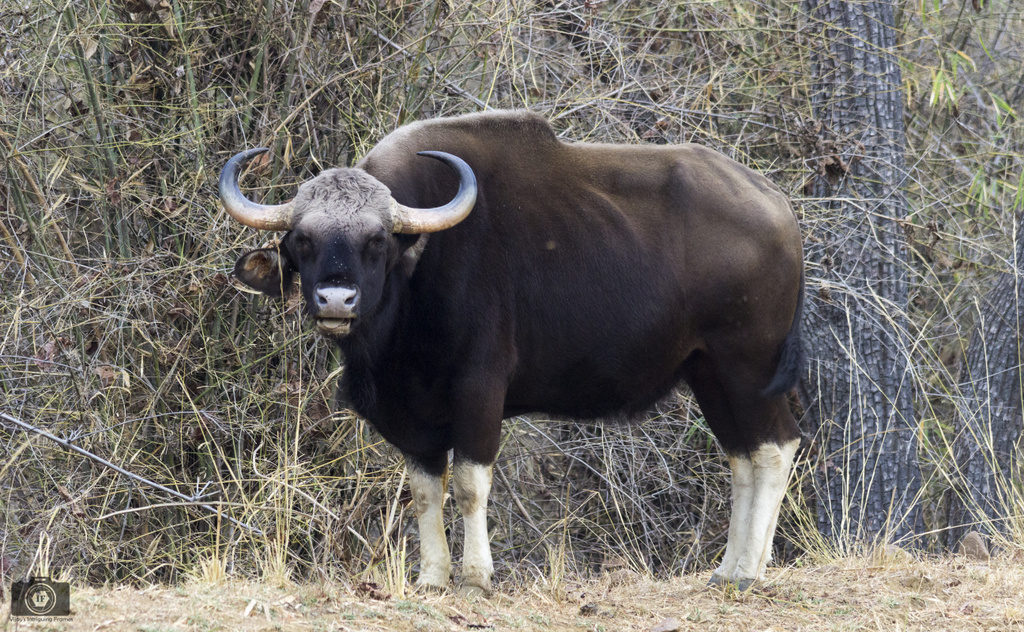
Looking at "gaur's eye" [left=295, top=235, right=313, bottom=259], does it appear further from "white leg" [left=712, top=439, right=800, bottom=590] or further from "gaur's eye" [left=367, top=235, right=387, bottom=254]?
"white leg" [left=712, top=439, right=800, bottom=590]

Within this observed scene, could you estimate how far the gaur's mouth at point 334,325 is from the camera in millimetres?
4875

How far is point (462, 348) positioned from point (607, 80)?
3867mm

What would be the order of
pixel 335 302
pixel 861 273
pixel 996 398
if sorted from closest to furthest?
pixel 335 302 < pixel 861 273 < pixel 996 398

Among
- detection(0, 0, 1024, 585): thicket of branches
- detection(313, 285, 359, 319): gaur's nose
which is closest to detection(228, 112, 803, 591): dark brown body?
detection(313, 285, 359, 319): gaur's nose

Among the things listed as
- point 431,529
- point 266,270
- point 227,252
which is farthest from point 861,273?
point 266,270

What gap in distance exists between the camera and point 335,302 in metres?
4.79

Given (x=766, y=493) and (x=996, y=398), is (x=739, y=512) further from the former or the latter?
(x=996, y=398)

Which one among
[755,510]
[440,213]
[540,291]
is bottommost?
[755,510]

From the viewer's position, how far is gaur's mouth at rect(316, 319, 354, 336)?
4.88 m

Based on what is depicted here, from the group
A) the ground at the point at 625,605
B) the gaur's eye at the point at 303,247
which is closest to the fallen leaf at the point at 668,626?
the ground at the point at 625,605

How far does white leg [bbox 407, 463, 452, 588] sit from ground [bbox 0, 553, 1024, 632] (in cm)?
35

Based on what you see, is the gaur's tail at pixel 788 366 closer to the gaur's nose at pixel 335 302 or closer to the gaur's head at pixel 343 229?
the gaur's head at pixel 343 229

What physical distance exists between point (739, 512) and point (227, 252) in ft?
11.7
